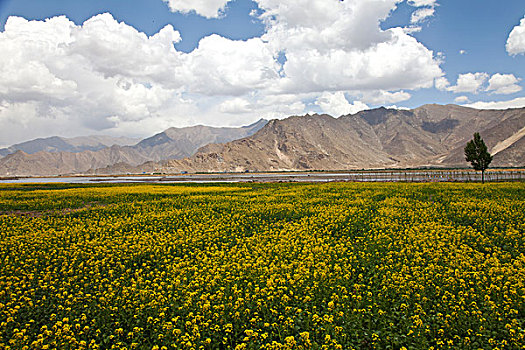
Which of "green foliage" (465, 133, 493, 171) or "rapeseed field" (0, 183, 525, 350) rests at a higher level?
"green foliage" (465, 133, 493, 171)

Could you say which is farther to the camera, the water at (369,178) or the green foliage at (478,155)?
the water at (369,178)

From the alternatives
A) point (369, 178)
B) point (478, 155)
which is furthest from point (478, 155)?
point (369, 178)

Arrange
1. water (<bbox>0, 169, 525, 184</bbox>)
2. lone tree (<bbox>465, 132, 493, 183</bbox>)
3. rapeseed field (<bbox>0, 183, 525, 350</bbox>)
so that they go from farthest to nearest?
water (<bbox>0, 169, 525, 184</bbox>) < lone tree (<bbox>465, 132, 493, 183</bbox>) < rapeseed field (<bbox>0, 183, 525, 350</bbox>)

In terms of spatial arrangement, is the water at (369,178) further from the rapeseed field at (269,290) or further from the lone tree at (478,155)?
the rapeseed field at (269,290)

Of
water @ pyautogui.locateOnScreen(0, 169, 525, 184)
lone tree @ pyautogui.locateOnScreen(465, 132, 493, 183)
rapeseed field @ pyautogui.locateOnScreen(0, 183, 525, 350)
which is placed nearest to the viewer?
rapeseed field @ pyautogui.locateOnScreen(0, 183, 525, 350)

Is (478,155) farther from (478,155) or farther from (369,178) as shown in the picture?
(369,178)

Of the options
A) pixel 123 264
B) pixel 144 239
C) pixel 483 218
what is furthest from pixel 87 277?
pixel 483 218

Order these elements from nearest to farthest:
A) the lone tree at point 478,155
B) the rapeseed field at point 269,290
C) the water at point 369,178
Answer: the rapeseed field at point 269,290, the lone tree at point 478,155, the water at point 369,178

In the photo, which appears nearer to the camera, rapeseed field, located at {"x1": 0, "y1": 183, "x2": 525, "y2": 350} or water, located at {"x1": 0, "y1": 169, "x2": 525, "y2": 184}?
rapeseed field, located at {"x1": 0, "y1": 183, "x2": 525, "y2": 350}

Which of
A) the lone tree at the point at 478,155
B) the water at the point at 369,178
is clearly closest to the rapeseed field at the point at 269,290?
the lone tree at the point at 478,155

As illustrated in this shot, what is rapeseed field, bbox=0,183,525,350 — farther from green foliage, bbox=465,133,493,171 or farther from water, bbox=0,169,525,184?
water, bbox=0,169,525,184

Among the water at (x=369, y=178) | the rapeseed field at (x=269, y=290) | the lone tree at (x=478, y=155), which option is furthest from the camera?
the water at (x=369, y=178)

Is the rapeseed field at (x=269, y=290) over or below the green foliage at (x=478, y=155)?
below

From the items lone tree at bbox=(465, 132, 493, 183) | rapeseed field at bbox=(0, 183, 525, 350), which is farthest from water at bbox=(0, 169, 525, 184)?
rapeseed field at bbox=(0, 183, 525, 350)
